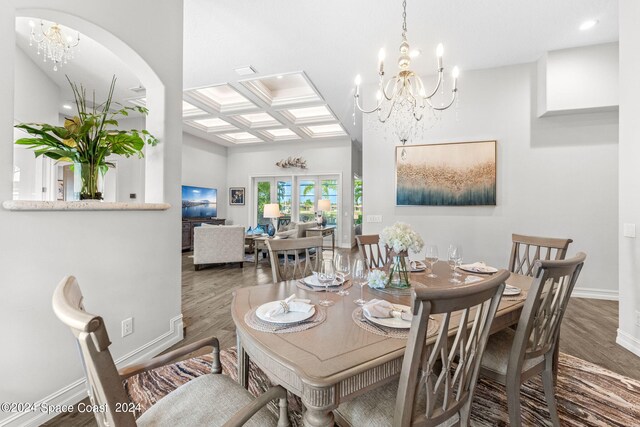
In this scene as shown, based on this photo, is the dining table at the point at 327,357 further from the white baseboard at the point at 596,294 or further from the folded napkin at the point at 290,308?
the white baseboard at the point at 596,294

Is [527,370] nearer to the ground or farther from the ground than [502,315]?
nearer to the ground

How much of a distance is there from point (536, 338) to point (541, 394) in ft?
2.64

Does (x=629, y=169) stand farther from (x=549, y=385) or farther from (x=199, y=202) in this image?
(x=199, y=202)

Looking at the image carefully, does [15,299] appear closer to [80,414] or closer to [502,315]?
[80,414]

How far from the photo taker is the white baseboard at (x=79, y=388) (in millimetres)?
1443

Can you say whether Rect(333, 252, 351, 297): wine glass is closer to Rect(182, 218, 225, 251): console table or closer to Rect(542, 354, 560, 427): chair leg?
Rect(542, 354, 560, 427): chair leg

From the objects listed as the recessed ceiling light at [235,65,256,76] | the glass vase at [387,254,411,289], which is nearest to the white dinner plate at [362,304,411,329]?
the glass vase at [387,254,411,289]

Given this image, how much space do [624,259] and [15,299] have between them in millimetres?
4279

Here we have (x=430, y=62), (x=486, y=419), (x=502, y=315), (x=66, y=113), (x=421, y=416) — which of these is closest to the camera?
(x=421, y=416)

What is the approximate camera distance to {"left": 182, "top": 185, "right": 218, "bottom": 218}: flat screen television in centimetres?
719

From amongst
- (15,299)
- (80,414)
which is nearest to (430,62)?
(15,299)

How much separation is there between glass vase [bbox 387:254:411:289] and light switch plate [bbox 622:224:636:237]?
7.01 ft

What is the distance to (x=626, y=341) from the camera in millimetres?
2357

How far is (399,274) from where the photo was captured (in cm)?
165
